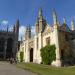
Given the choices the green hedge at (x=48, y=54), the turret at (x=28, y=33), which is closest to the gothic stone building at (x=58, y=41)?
the green hedge at (x=48, y=54)

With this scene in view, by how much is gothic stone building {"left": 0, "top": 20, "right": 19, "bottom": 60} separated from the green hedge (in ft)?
207

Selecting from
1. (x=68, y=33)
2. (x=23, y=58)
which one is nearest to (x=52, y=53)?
(x=68, y=33)

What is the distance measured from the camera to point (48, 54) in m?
44.0

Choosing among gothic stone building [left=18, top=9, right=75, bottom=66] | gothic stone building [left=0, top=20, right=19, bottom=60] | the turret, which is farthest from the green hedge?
gothic stone building [left=0, top=20, right=19, bottom=60]

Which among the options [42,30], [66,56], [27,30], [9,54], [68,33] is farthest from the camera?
[9,54]

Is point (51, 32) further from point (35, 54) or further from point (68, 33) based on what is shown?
point (35, 54)

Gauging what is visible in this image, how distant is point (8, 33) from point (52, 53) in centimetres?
7422

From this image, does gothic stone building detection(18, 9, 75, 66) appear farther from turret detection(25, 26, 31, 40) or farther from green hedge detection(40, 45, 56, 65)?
turret detection(25, 26, 31, 40)

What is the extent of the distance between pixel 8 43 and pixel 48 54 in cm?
7110

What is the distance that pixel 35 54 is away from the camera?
54531 millimetres

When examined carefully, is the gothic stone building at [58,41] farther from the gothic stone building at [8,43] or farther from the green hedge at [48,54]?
the gothic stone building at [8,43]

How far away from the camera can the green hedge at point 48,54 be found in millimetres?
42344

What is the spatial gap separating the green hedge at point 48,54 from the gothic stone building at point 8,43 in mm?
63062

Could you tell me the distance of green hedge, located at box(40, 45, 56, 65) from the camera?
42.3 metres
